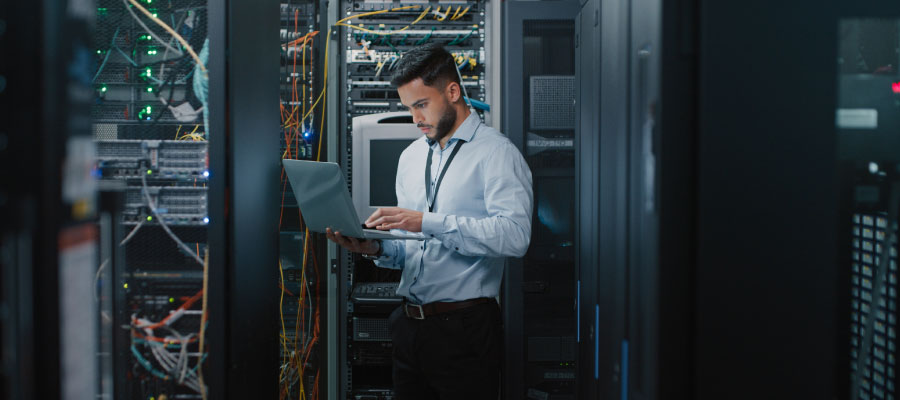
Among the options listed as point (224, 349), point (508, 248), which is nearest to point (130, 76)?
point (224, 349)

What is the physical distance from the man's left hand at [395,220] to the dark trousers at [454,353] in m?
0.34

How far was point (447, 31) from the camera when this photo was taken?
108 inches

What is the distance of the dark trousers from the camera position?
188 centimetres

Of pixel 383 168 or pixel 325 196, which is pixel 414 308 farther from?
pixel 383 168

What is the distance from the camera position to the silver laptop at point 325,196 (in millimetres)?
1548

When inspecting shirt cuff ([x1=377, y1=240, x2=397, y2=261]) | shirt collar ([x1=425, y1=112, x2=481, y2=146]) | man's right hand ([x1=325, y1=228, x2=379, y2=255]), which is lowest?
shirt cuff ([x1=377, y1=240, x2=397, y2=261])

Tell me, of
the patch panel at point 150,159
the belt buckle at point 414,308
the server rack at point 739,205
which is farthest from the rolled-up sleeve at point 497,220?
the server rack at point 739,205

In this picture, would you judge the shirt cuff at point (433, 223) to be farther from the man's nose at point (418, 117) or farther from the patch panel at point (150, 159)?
the patch panel at point (150, 159)

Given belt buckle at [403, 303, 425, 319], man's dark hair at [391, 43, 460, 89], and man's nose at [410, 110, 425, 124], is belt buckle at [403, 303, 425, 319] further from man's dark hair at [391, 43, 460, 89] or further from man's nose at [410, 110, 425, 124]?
man's dark hair at [391, 43, 460, 89]

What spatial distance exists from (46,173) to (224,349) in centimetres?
69

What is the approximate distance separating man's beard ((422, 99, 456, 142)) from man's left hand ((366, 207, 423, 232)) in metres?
0.39

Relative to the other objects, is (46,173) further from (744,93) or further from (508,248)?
(508,248)

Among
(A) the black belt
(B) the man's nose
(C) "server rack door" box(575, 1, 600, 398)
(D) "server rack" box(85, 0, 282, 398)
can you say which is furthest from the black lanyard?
(D) "server rack" box(85, 0, 282, 398)

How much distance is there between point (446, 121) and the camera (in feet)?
6.76
